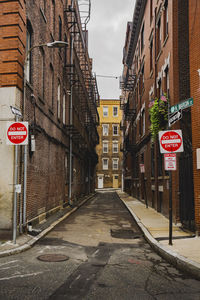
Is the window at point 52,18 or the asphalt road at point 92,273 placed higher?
the window at point 52,18

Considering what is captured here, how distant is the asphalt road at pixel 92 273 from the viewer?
5.12m

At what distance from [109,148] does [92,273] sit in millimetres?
63966

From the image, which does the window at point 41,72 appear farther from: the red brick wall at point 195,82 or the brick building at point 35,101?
the red brick wall at point 195,82

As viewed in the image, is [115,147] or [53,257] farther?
[115,147]

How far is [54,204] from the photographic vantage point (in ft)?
54.1

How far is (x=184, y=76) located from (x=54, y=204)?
855 centimetres

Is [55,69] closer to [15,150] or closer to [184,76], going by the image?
[184,76]

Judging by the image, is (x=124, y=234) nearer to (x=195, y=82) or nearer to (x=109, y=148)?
(x=195, y=82)

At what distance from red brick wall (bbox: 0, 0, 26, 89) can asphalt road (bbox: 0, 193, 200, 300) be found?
16.2 feet

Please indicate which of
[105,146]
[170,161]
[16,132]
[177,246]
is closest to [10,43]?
[16,132]

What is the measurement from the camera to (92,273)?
6.31 metres

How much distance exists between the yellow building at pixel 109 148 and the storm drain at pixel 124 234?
5673 centimetres

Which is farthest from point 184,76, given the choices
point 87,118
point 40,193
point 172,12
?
point 87,118

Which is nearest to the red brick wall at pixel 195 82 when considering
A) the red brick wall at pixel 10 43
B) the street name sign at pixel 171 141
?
the street name sign at pixel 171 141
